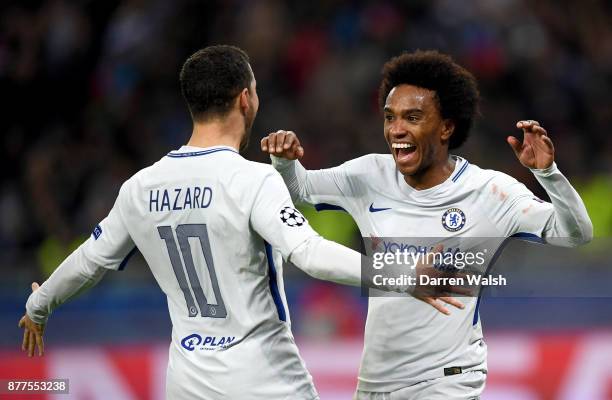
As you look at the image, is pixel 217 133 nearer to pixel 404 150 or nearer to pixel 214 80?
pixel 214 80

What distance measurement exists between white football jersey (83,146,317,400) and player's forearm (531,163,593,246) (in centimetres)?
114

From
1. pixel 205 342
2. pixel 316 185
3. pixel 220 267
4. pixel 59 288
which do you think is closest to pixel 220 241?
pixel 220 267

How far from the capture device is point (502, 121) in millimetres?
10953

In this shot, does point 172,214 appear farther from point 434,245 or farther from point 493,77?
point 493,77

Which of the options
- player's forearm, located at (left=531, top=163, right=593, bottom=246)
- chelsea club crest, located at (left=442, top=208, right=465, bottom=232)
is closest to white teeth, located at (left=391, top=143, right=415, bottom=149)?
chelsea club crest, located at (left=442, top=208, right=465, bottom=232)

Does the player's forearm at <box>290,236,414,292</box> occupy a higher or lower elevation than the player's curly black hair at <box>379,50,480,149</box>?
lower

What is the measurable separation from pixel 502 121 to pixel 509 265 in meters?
2.98

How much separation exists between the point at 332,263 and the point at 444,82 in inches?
54.6

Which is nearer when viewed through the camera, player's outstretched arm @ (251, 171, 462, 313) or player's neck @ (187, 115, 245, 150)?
player's outstretched arm @ (251, 171, 462, 313)

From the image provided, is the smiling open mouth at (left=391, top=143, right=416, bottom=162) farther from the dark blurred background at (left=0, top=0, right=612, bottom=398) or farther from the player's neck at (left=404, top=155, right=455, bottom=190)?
the dark blurred background at (left=0, top=0, right=612, bottom=398)

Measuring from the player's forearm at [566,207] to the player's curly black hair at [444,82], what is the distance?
621 millimetres

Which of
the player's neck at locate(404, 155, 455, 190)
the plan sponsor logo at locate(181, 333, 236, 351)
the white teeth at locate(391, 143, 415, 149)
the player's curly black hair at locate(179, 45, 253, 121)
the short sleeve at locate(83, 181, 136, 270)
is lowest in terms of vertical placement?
the plan sponsor logo at locate(181, 333, 236, 351)

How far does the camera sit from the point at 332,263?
161 inches

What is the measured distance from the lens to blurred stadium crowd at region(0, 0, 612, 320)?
9.92 meters
